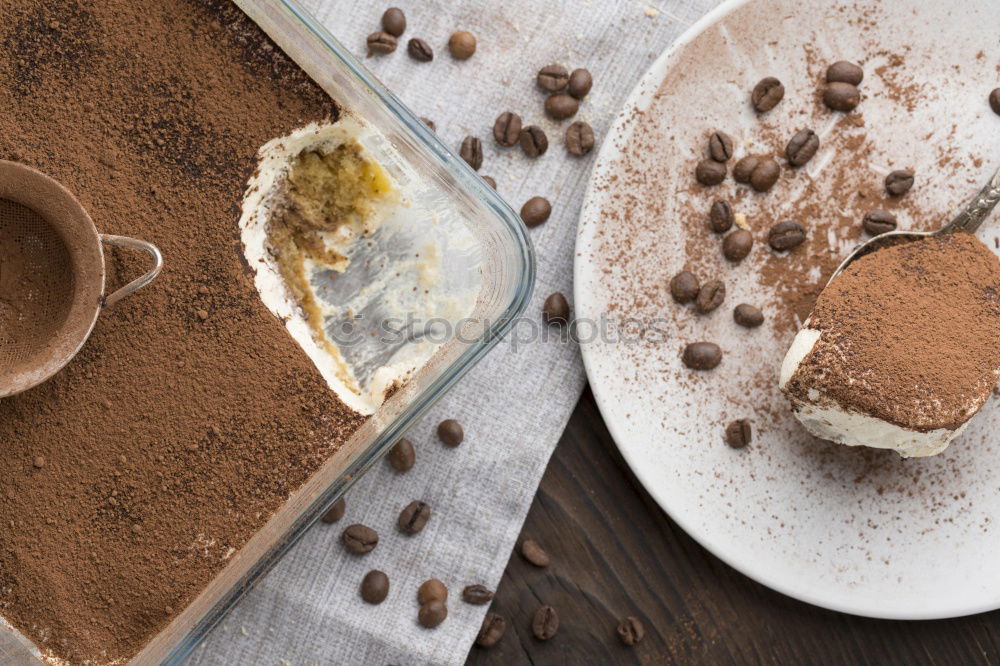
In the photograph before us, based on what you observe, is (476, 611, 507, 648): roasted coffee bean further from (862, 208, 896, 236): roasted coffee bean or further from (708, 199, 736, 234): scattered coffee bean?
(862, 208, 896, 236): roasted coffee bean

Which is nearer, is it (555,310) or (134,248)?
(134,248)

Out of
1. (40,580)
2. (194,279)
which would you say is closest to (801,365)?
(194,279)

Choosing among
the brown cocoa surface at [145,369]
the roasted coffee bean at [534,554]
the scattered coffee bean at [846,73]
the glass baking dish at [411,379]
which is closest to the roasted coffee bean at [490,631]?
the roasted coffee bean at [534,554]

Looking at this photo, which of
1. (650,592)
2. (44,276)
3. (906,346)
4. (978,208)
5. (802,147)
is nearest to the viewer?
(44,276)

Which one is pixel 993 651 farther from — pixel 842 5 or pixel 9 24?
pixel 9 24

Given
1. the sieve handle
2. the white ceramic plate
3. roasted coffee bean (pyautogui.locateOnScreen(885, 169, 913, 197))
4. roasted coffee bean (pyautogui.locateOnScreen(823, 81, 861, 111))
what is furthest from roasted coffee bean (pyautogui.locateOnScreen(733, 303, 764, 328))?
the sieve handle

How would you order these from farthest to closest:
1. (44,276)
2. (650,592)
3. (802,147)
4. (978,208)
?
(650,592), (802,147), (978,208), (44,276)

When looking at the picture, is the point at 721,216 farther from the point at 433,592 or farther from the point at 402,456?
the point at 433,592

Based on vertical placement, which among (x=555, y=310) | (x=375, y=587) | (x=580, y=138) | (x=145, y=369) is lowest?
(x=375, y=587)

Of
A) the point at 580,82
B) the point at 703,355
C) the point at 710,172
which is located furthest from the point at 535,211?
the point at 703,355
